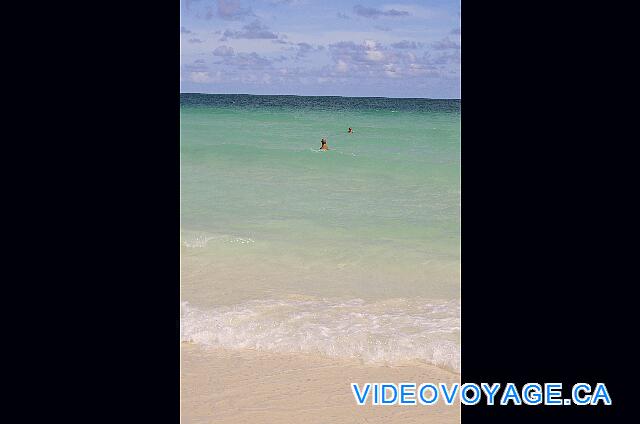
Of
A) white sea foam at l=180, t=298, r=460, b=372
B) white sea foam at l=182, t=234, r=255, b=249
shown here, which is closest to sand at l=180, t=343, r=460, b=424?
white sea foam at l=180, t=298, r=460, b=372

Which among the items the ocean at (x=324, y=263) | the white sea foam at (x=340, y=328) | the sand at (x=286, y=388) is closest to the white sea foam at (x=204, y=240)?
the ocean at (x=324, y=263)

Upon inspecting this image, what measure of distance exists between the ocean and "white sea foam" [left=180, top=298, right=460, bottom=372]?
1 centimetres

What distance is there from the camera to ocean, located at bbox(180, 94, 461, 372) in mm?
5777

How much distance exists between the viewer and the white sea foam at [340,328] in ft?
18.0

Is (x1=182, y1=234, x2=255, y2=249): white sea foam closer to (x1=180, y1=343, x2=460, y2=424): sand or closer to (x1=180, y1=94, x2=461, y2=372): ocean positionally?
(x1=180, y1=94, x2=461, y2=372): ocean

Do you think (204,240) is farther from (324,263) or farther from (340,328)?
(340,328)

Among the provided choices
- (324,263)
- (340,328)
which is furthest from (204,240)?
(340,328)
